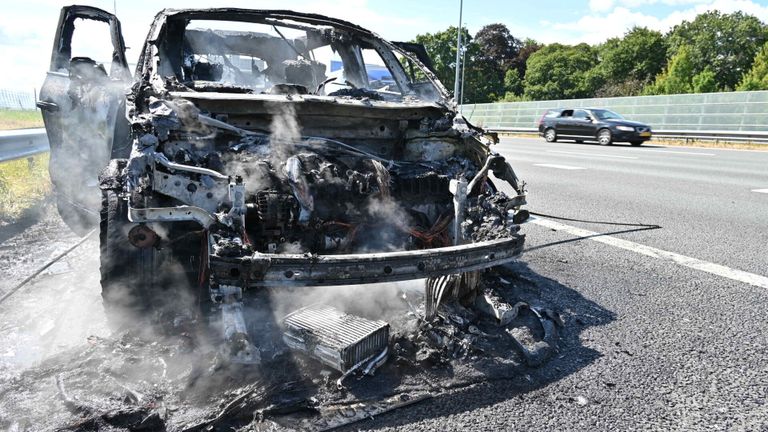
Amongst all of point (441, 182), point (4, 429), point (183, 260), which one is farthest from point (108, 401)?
point (441, 182)

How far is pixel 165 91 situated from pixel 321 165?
1.00 meters

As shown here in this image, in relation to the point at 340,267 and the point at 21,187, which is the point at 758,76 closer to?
the point at 21,187

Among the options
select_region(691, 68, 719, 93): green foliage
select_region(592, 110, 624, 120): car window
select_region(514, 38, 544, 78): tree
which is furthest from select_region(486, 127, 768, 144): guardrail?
select_region(514, 38, 544, 78): tree

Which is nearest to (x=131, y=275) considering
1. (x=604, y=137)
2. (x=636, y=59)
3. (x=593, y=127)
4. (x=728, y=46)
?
(x=604, y=137)

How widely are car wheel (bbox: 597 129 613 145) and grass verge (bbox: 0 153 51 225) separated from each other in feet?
58.0

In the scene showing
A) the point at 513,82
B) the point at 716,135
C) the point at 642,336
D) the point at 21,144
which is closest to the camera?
the point at 642,336

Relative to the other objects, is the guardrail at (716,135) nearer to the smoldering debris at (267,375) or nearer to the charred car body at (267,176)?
the charred car body at (267,176)

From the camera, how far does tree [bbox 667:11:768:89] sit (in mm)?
56312

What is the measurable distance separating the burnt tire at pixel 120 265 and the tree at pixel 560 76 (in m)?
62.7

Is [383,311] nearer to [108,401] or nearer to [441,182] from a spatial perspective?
[441,182]

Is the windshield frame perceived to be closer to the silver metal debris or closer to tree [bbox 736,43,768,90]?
the silver metal debris

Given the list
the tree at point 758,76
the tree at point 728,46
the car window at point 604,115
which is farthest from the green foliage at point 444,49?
the car window at point 604,115

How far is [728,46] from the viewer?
57.6m

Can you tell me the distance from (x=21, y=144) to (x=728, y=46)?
219 ft
